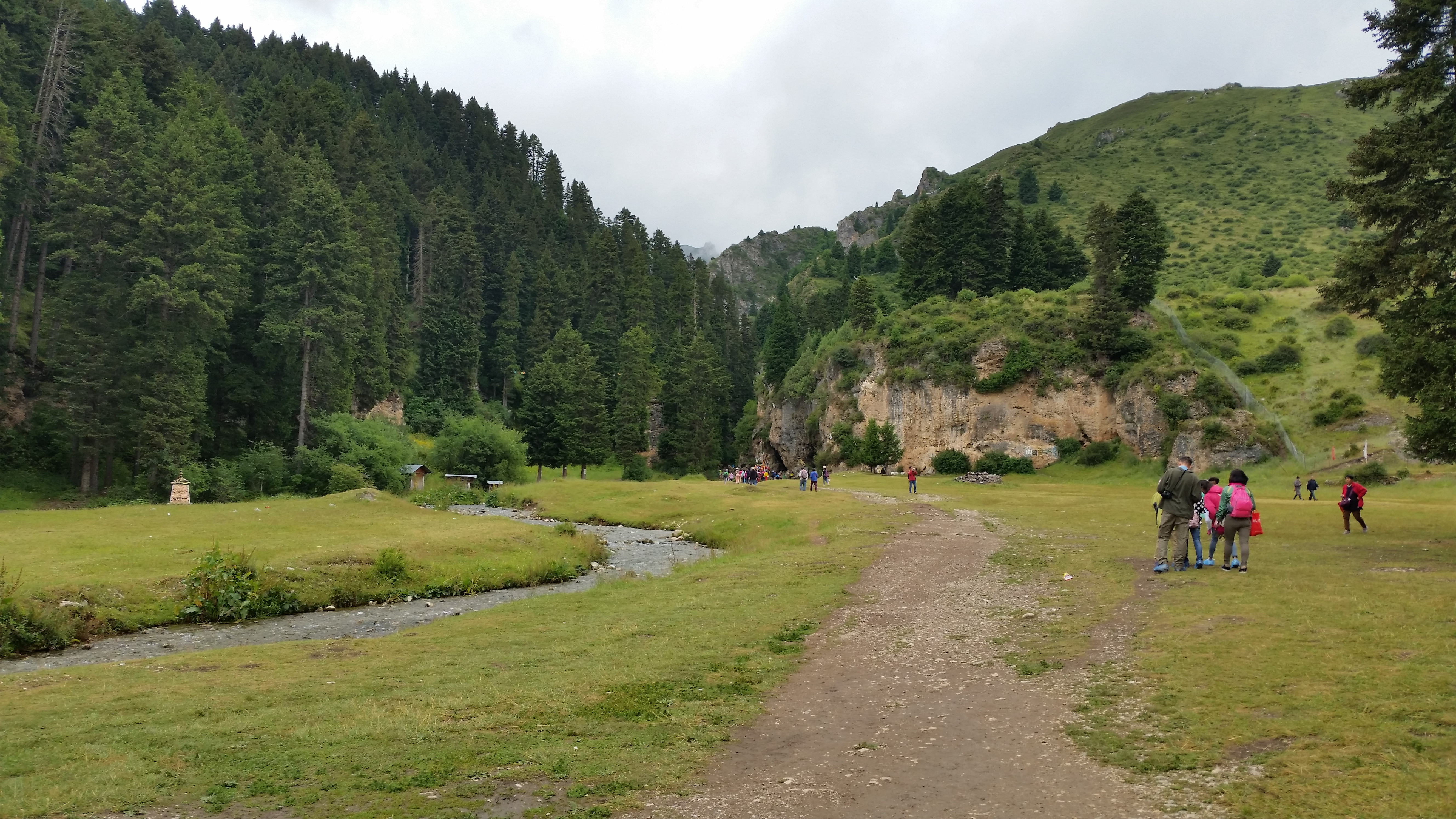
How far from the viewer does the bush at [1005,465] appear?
72500mm

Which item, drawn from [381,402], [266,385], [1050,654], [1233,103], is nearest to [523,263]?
[381,402]

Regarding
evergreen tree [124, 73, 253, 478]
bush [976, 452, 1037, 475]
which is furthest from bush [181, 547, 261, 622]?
bush [976, 452, 1037, 475]

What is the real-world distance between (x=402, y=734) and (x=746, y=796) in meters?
4.96

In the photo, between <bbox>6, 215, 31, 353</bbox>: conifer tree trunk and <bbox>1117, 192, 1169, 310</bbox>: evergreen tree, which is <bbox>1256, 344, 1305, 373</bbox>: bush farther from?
<bbox>6, 215, 31, 353</bbox>: conifer tree trunk

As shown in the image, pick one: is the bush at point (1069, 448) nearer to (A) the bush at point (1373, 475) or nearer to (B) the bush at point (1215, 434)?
(B) the bush at point (1215, 434)

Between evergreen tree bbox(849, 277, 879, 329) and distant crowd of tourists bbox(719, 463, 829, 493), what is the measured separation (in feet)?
57.5

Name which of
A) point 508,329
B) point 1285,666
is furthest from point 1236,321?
point 508,329

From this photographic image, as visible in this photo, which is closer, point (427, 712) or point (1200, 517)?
point (427, 712)

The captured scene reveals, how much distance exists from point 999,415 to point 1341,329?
29.7 metres

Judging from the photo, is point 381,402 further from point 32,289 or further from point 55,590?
point 55,590

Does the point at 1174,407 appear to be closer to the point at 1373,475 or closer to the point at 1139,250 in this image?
the point at 1139,250

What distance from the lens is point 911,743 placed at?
9844mm

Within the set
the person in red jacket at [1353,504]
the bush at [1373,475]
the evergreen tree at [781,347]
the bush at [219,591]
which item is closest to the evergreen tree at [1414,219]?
the person in red jacket at [1353,504]

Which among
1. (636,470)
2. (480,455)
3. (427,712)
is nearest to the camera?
(427,712)
